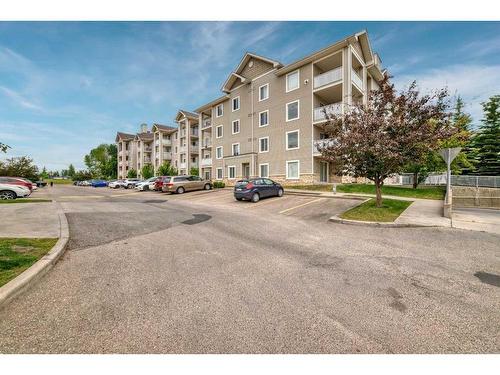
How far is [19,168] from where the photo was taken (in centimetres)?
3878

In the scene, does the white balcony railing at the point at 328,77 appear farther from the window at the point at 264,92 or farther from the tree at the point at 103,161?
the tree at the point at 103,161

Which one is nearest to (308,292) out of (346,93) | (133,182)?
(346,93)

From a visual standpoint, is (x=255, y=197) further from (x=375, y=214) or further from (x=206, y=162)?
(x=206, y=162)

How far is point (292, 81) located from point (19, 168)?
1860 inches

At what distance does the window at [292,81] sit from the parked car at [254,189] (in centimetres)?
1310

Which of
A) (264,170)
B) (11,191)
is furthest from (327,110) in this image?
(11,191)

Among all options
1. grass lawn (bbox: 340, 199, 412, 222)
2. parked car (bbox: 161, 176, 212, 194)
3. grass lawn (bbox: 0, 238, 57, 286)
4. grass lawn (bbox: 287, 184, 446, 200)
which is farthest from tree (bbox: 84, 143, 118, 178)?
grass lawn (bbox: 340, 199, 412, 222)

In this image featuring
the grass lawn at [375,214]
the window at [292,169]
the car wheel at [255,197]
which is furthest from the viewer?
the window at [292,169]

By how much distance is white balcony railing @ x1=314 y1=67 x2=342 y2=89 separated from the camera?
20.4m

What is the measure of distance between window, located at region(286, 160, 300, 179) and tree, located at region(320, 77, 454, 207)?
12668 millimetres

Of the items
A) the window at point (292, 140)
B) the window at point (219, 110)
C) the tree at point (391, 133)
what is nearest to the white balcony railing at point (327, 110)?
the window at point (292, 140)

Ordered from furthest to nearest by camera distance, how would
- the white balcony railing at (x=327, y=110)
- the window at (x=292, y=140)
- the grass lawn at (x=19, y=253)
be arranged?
the window at (x=292, y=140) → the white balcony railing at (x=327, y=110) → the grass lawn at (x=19, y=253)

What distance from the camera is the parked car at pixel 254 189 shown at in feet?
49.7

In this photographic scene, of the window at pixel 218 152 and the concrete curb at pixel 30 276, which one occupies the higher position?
the window at pixel 218 152
